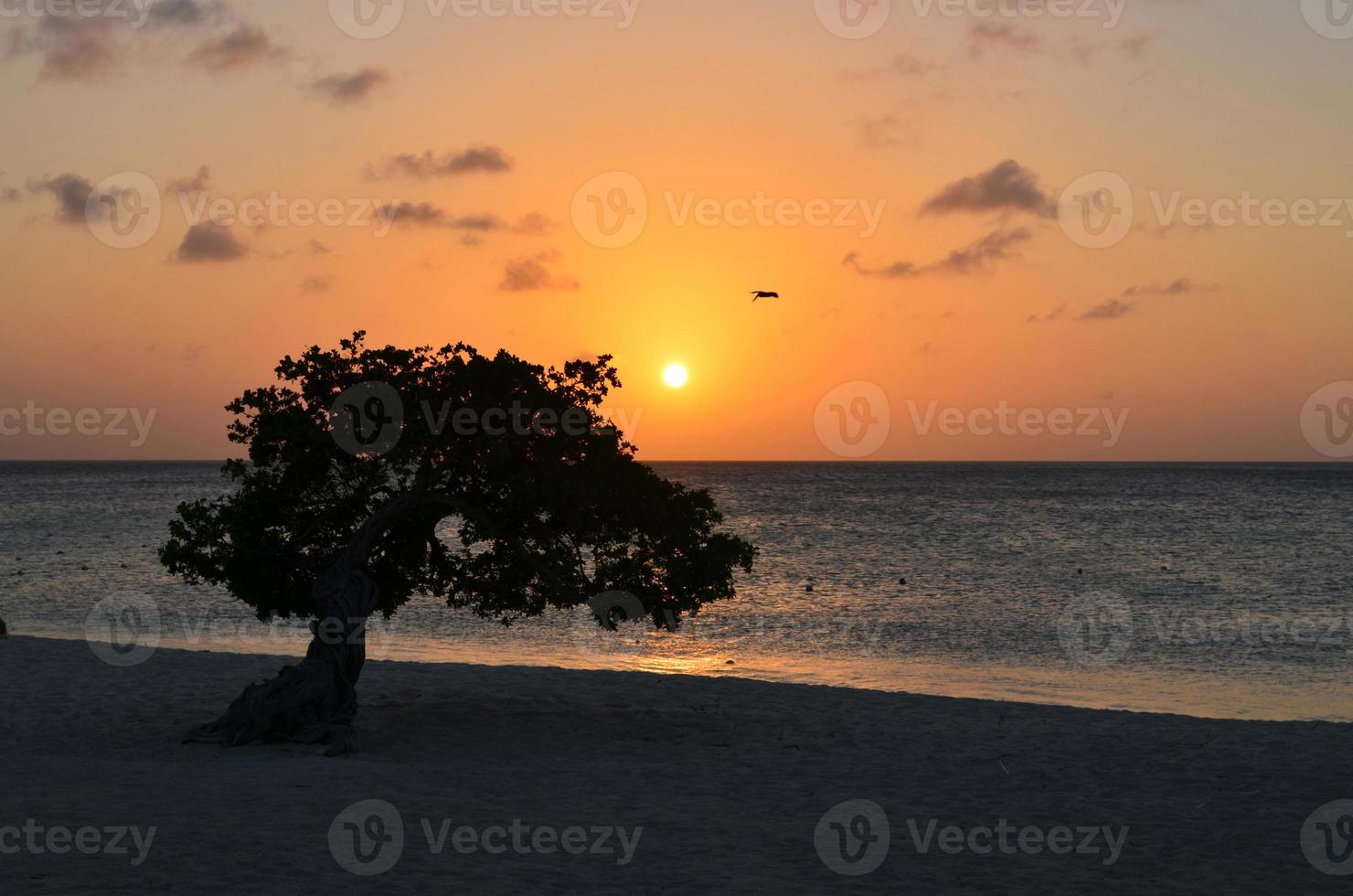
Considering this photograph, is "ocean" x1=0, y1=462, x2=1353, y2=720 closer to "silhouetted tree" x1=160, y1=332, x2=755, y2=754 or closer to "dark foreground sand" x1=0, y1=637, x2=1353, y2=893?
"dark foreground sand" x1=0, y1=637, x2=1353, y2=893

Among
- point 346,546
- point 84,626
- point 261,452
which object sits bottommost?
point 84,626

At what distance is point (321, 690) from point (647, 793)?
6.35 meters

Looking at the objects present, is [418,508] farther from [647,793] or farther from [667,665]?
[667,665]

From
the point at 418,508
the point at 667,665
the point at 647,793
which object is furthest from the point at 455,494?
the point at 667,665

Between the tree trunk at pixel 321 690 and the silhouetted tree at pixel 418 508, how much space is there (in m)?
0.03

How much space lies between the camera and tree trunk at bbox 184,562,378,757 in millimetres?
19688

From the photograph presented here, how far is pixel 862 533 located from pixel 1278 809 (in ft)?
289

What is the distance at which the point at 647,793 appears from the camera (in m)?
17.1

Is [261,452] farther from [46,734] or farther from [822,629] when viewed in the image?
[822,629]

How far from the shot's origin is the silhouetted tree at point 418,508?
66.2 ft

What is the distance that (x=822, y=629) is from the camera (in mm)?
43594

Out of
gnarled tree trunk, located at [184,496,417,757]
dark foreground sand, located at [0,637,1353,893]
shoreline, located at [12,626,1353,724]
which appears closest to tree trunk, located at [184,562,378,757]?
gnarled tree trunk, located at [184,496,417,757]

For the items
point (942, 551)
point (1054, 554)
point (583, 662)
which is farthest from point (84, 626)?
point (1054, 554)

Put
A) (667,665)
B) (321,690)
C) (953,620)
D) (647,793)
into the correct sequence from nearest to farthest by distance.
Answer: (647,793) → (321,690) → (667,665) → (953,620)
